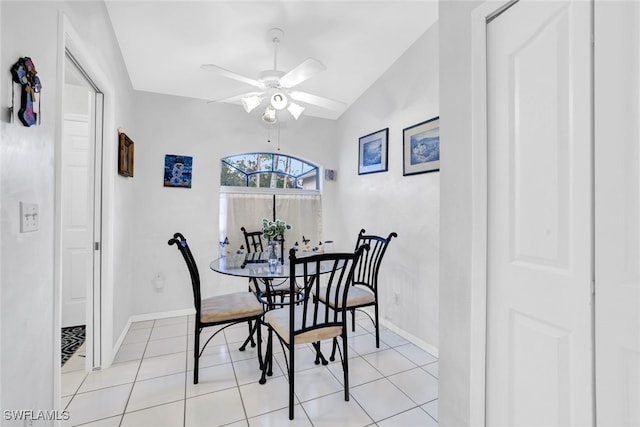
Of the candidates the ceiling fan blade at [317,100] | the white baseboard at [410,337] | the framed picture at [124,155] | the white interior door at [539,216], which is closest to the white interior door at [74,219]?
the framed picture at [124,155]

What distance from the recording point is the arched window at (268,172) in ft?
13.0

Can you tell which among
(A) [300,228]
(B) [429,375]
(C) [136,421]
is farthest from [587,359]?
(A) [300,228]

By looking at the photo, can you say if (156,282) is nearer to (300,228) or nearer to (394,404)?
(300,228)

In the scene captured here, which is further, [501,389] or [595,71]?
[501,389]

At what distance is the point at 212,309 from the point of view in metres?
2.23

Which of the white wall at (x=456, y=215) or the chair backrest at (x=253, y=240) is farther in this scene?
the chair backrest at (x=253, y=240)

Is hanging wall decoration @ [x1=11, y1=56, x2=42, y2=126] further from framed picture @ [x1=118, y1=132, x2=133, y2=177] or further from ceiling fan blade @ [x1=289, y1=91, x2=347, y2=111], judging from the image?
ceiling fan blade @ [x1=289, y1=91, x2=347, y2=111]

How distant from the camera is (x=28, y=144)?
1.14m

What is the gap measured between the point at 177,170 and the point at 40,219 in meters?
2.39

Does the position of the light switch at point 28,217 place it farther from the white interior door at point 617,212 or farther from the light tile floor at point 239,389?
the white interior door at point 617,212

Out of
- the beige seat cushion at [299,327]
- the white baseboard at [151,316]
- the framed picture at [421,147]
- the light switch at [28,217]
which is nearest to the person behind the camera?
the light switch at [28,217]

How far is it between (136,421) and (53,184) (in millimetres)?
1446

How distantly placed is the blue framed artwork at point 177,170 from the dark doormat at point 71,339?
5.71 ft

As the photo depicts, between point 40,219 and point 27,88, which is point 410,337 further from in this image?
point 27,88
